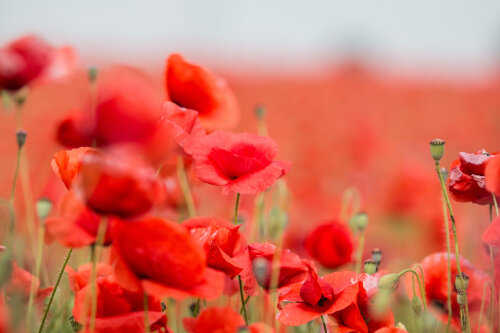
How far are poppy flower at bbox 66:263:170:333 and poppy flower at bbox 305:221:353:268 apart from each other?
1.20 feet

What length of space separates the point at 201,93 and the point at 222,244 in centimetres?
25

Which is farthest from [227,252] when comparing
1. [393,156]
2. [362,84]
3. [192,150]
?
[362,84]

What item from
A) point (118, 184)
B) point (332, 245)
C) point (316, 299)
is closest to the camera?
point (118, 184)

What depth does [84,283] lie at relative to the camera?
525 millimetres

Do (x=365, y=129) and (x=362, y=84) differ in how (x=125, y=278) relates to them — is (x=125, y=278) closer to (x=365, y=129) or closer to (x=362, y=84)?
(x=365, y=129)

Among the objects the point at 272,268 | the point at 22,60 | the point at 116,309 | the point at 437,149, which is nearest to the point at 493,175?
the point at 437,149

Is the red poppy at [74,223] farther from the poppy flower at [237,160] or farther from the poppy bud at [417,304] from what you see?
the poppy bud at [417,304]

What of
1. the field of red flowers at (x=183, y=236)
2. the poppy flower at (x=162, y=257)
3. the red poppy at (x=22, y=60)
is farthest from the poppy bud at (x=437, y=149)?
the red poppy at (x=22, y=60)

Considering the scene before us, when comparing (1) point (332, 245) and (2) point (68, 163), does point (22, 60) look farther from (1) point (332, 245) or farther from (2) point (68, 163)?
(1) point (332, 245)

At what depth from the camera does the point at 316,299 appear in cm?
49

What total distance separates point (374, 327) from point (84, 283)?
0.81 ft

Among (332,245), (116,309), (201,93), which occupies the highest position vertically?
(201,93)

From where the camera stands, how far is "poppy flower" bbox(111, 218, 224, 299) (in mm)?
406

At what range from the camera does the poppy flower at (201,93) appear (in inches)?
26.6
